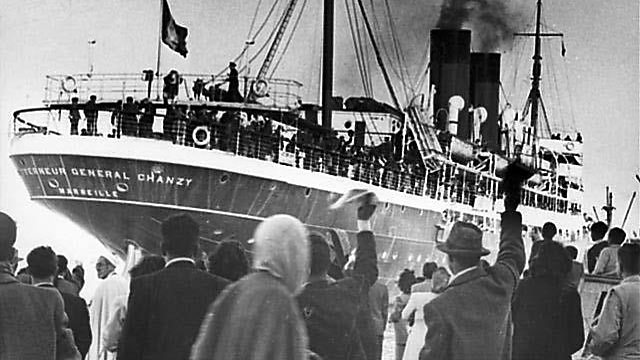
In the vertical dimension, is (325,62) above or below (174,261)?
above

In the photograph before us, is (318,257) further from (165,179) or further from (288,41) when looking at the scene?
(288,41)

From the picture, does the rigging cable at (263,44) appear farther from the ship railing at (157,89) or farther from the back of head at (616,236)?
the back of head at (616,236)

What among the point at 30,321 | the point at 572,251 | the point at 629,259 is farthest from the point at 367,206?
the point at 30,321

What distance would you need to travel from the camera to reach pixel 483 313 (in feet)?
8.50

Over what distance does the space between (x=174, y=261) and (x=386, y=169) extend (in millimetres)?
790

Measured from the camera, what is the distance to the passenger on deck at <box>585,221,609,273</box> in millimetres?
3000

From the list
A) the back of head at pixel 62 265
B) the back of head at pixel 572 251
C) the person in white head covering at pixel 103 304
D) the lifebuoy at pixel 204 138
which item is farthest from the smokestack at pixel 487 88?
the back of head at pixel 62 265

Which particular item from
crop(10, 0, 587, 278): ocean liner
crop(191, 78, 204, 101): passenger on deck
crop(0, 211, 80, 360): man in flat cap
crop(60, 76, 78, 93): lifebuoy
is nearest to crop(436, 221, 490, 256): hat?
crop(10, 0, 587, 278): ocean liner

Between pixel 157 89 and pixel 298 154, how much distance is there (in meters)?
0.45

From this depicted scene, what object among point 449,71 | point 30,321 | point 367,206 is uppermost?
point 449,71

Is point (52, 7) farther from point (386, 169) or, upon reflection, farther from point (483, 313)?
point (483, 313)

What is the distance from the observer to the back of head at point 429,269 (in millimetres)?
2885

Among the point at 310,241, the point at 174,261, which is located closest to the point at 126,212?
the point at 174,261

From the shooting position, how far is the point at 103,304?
2.89 m
